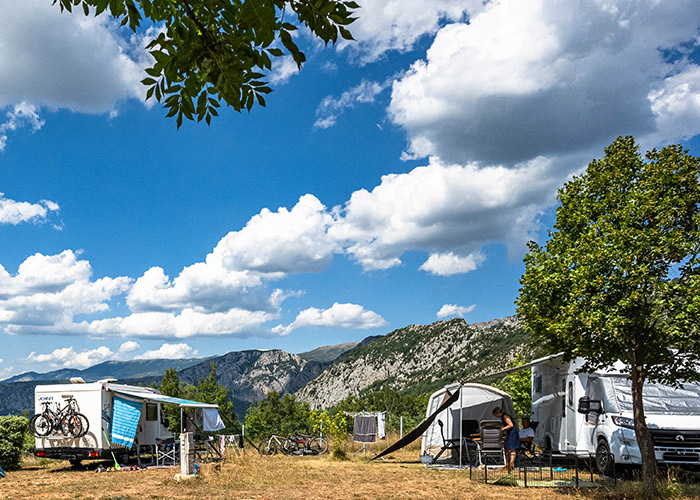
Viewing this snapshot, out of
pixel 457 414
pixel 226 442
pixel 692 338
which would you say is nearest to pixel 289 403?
pixel 226 442

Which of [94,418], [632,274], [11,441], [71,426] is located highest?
[632,274]

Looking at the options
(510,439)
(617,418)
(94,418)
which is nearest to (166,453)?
(94,418)

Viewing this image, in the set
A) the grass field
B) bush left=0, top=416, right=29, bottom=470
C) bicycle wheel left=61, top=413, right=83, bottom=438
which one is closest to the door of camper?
the grass field

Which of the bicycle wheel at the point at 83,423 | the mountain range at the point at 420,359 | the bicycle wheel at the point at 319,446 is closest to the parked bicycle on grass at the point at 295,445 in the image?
the bicycle wheel at the point at 319,446

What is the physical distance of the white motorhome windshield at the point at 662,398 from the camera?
11.3 meters

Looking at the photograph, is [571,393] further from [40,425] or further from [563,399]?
[40,425]

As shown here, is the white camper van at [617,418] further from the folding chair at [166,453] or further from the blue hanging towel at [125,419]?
the blue hanging towel at [125,419]

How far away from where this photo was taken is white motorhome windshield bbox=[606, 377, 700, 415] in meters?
11.3

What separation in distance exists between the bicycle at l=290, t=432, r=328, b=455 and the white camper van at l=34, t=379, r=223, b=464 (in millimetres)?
4728

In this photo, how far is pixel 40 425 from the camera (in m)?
15.8

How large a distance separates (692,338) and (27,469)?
53.4 feet

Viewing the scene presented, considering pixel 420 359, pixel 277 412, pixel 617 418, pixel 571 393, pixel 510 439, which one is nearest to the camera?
pixel 617 418

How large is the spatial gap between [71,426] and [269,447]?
6146mm

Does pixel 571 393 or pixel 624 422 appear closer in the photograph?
pixel 624 422
